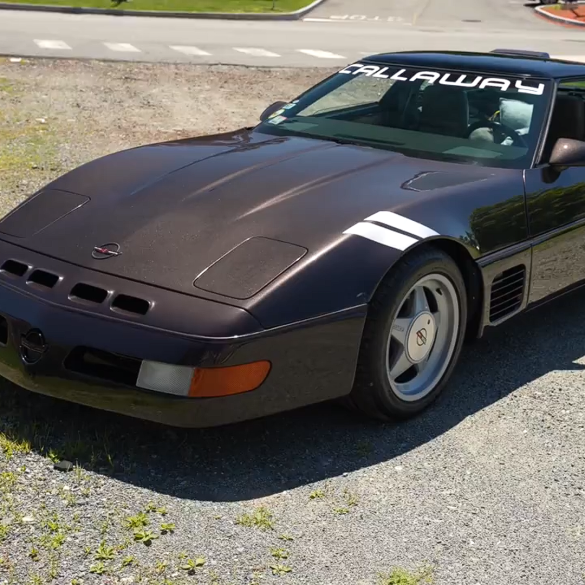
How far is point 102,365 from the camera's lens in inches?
123

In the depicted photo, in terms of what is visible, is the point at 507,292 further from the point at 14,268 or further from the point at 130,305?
the point at 14,268

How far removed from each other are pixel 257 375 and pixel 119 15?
859 inches

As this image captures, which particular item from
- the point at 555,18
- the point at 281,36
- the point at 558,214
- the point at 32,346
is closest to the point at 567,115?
the point at 558,214

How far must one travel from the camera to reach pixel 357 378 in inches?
134

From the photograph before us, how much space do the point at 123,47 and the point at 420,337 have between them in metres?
12.9

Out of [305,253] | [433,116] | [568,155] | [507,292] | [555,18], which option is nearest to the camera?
[305,253]

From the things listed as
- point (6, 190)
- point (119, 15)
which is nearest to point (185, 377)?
point (6, 190)

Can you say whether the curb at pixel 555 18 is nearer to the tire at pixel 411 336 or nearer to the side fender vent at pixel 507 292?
the side fender vent at pixel 507 292

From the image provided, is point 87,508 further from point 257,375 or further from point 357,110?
point 357,110

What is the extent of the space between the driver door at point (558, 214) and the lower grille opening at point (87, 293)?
1.99m

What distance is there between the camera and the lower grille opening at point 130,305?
10.2 ft

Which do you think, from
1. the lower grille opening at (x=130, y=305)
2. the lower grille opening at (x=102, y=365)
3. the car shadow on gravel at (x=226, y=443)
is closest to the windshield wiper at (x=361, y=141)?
the car shadow on gravel at (x=226, y=443)

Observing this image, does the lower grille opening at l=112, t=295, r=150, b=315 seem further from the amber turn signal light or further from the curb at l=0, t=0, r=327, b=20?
the curb at l=0, t=0, r=327, b=20

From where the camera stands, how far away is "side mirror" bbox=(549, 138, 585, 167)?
4250 mm
